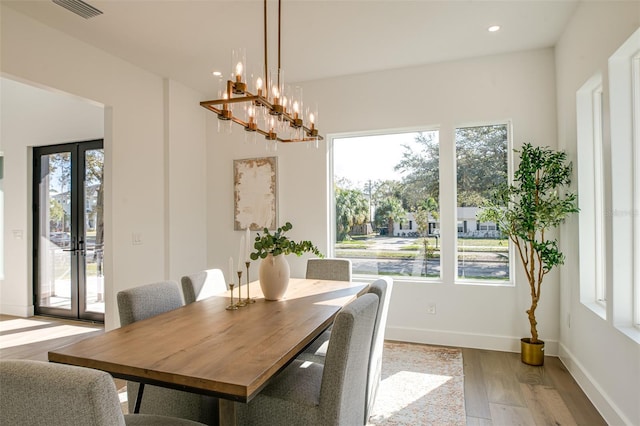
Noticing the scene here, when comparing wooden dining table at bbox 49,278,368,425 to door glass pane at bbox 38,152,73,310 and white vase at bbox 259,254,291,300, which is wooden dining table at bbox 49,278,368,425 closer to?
white vase at bbox 259,254,291,300

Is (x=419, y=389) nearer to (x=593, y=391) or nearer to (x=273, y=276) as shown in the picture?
(x=593, y=391)

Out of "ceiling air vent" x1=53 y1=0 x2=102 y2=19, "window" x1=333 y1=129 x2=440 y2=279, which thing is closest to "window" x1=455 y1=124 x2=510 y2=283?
"window" x1=333 y1=129 x2=440 y2=279

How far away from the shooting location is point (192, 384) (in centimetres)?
121

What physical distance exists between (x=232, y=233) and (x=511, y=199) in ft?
10.4

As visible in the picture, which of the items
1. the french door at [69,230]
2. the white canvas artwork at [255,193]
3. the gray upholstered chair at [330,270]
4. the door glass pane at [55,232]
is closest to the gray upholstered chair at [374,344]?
the gray upholstered chair at [330,270]

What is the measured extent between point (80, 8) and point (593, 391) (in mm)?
4573

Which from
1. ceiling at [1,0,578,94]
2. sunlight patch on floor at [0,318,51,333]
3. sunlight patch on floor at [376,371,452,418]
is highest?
ceiling at [1,0,578,94]

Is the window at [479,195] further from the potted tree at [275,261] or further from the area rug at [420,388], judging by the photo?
the potted tree at [275,261]

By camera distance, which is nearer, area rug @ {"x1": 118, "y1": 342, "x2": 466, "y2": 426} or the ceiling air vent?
area rug @ {"x1": 118, "y1": 342, "x2": 466, "y2": 426}

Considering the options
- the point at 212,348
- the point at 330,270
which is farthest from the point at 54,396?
the point at 330,270

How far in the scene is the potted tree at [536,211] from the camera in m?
2.96

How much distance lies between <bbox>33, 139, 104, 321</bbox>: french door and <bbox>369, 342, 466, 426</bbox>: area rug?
371cm

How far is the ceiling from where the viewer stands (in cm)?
270

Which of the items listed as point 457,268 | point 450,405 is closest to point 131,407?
point 450,405
